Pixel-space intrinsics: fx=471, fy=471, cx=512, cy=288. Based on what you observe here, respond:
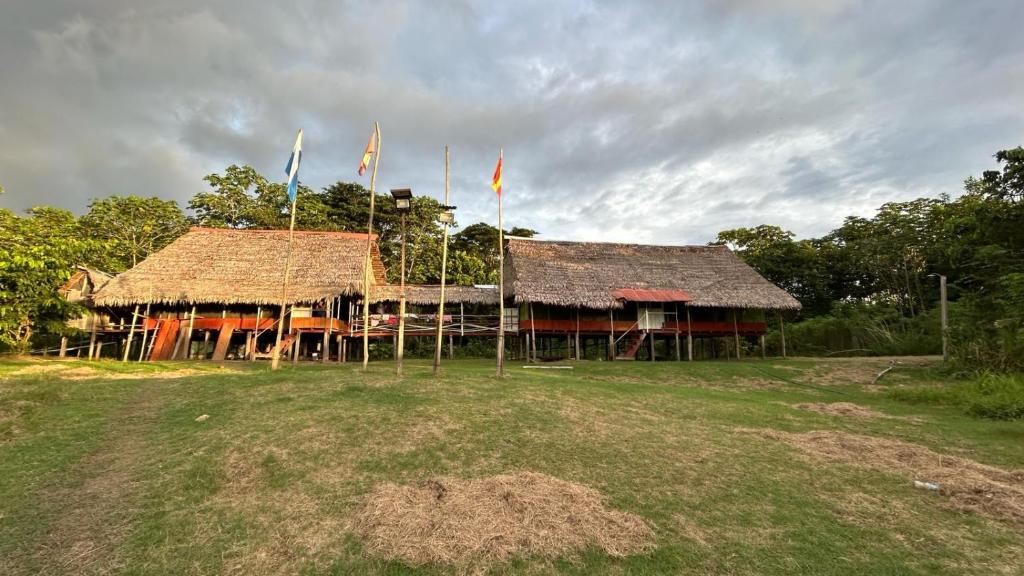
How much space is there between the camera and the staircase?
852 inches

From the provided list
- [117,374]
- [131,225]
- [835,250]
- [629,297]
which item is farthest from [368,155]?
[835,250]

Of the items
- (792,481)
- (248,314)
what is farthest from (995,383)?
(248,314)

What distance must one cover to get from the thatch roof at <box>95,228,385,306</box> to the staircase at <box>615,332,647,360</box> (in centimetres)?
1257

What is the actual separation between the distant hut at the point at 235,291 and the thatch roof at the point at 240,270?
0.04 meters

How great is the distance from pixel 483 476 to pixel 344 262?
19042 millimetres

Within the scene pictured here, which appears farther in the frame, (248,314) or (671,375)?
(248,314)

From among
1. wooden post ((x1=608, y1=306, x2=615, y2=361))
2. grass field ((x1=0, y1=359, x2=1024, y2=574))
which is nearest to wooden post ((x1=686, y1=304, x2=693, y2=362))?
wooden post ((x1=608, y1=306, x2=615, y2=361))

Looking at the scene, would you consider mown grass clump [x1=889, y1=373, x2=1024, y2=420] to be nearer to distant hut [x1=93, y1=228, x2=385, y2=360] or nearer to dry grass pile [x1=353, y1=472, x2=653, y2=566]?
dry grass pile [x1=353, y1=472, x2=653, y2=566]

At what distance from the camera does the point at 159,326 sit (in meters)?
20.5

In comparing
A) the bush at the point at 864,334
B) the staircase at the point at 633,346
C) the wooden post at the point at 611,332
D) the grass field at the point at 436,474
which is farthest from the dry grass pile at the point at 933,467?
the bush at the point at 864,334

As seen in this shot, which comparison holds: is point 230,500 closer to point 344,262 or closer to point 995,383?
point 995,383

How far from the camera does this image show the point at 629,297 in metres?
21.9

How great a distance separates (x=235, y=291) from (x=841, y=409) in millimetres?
21828

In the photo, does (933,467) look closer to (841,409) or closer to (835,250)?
(841,409)
